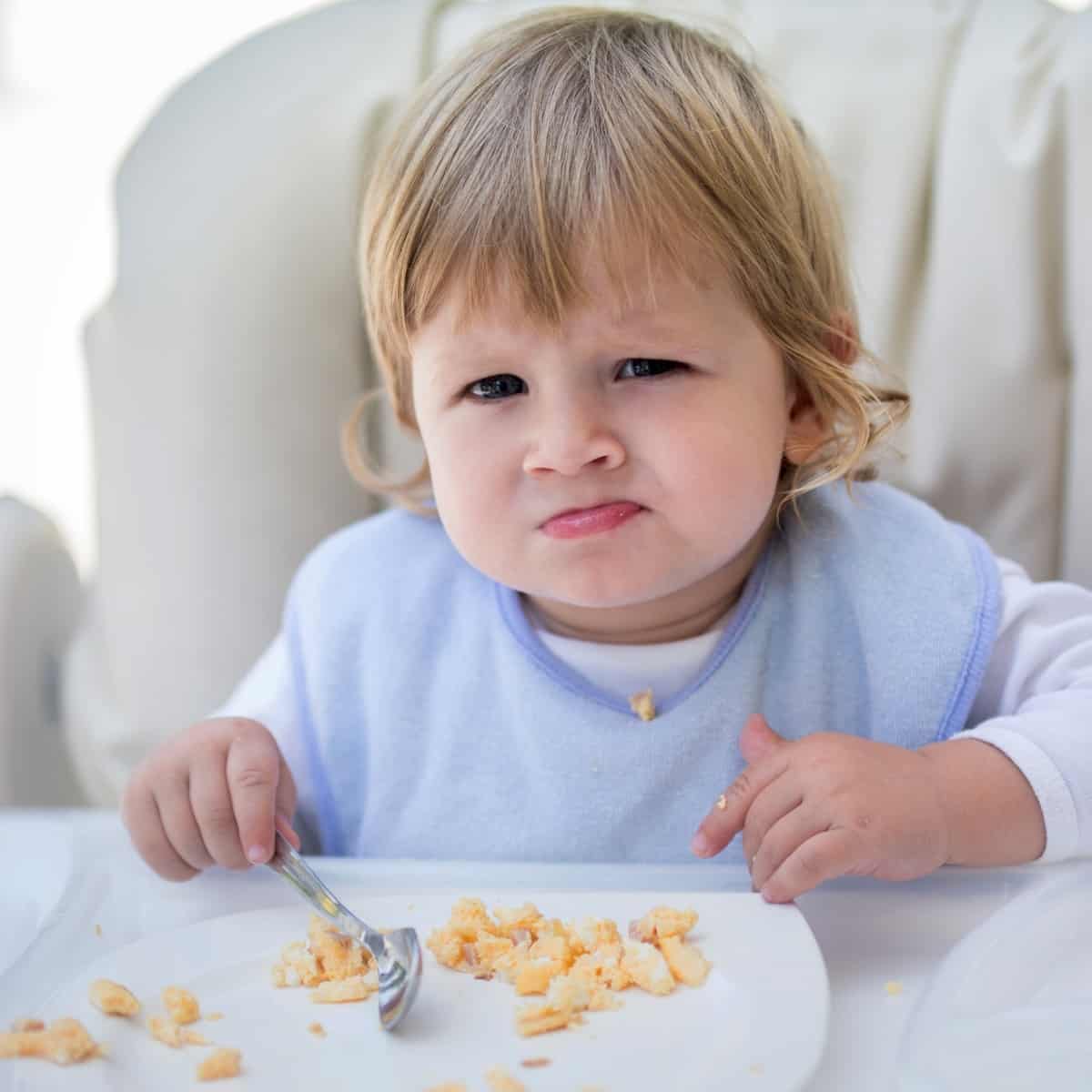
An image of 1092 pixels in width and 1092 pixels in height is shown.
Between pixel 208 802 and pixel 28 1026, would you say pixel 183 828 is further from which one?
pixel 28 1026

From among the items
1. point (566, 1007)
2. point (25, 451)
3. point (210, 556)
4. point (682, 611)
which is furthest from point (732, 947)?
point (25, 451)

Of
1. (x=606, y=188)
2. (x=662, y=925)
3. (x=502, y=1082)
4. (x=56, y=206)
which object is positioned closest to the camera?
(x=502, y=1082)

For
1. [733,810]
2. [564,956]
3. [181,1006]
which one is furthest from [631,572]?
[181,1006]

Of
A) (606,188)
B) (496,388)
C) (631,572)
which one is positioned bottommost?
(631,572)

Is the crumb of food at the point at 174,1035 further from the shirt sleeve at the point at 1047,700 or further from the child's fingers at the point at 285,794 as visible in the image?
the shirt sleeve at the point at 1047,700

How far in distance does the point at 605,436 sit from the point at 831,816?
0.24 m

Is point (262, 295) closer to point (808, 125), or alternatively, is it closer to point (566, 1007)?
point (808, 125)

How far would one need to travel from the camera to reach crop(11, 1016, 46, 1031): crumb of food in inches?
25.7

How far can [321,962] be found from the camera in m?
0.72

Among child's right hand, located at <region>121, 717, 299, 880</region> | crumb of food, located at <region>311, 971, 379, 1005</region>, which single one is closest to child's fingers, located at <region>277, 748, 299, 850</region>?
child's right hand, located at <region>121, 717, 299, 880</region>

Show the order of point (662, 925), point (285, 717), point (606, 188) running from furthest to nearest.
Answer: point (285, 717)
point (606, 188)
point (662, 925)

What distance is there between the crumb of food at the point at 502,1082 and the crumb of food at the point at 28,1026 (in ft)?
0.67

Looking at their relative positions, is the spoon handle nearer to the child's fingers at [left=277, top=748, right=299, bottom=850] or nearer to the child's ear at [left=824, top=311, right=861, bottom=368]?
the child's fingers at [left=277, top=748, right=299, bottom=850]

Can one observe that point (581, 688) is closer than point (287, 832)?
No
